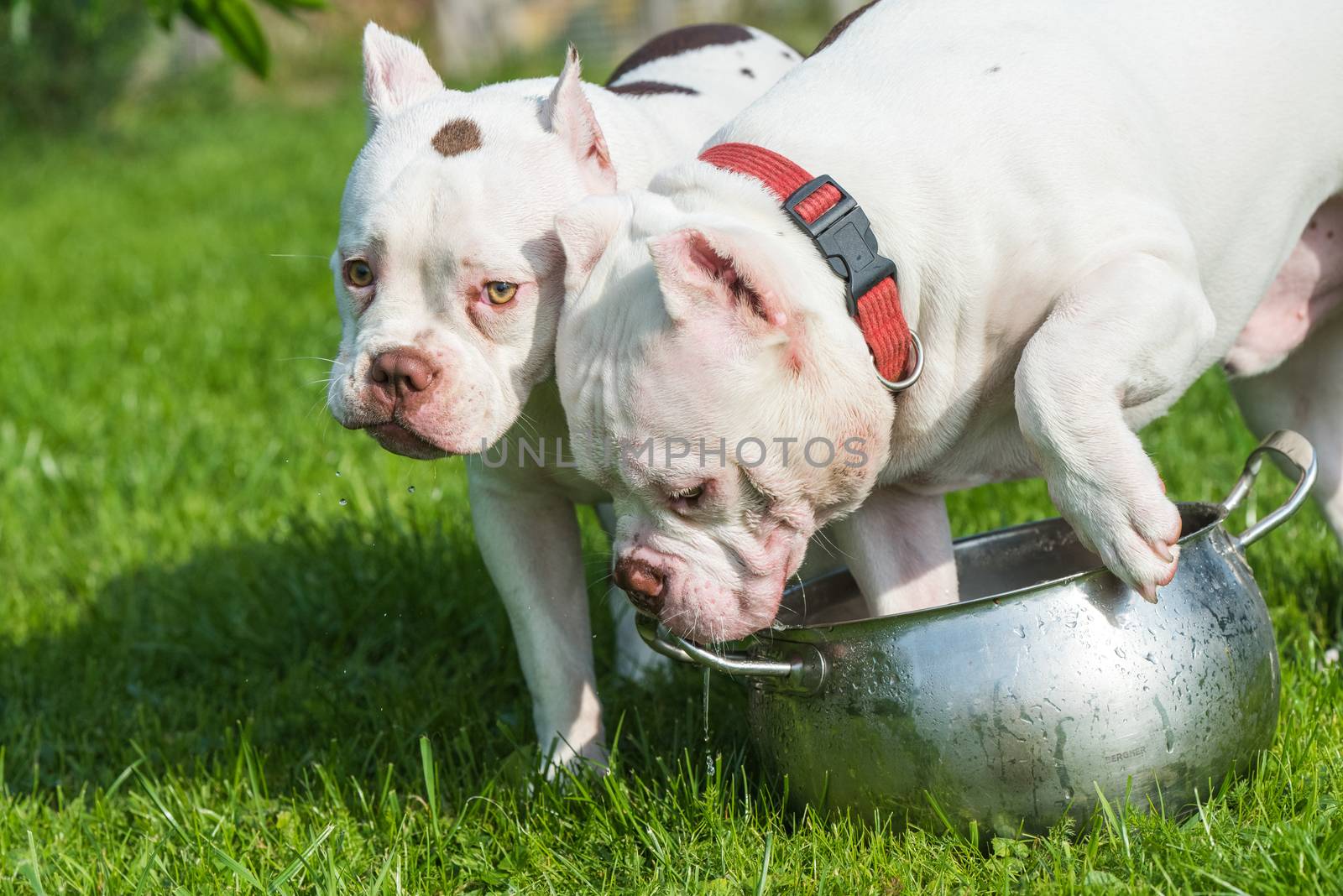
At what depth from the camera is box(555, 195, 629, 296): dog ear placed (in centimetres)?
245

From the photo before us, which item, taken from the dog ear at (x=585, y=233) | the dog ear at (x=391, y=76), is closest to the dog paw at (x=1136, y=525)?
the dog ear at (x=585, y=233)

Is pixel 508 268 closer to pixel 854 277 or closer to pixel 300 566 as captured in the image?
pixel 854 277

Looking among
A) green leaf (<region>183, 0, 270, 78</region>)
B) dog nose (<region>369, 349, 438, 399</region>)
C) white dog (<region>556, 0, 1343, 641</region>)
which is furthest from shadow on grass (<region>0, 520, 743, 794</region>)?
green leaf (<region>183, 0, 270, 78</region>)

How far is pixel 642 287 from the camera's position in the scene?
2365mm

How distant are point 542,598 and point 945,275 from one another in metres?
1.17

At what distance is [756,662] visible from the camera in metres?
2.60

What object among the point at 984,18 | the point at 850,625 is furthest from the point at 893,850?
the point at 984,18

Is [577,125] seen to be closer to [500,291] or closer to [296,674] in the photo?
[500,291]

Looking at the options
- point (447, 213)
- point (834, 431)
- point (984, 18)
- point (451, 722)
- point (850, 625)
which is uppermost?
point (984, 18)

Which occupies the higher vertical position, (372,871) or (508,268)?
(508,268)

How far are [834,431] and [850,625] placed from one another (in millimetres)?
355

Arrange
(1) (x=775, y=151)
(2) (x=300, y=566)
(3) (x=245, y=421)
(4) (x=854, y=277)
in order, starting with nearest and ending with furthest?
(4) (x=854, y=277) < (1) (x=775, y=151) < (2) (x=300, y=566) < (3) (x=245, y=421)

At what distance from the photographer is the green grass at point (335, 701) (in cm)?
257

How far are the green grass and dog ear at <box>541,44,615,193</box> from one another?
1.11m
